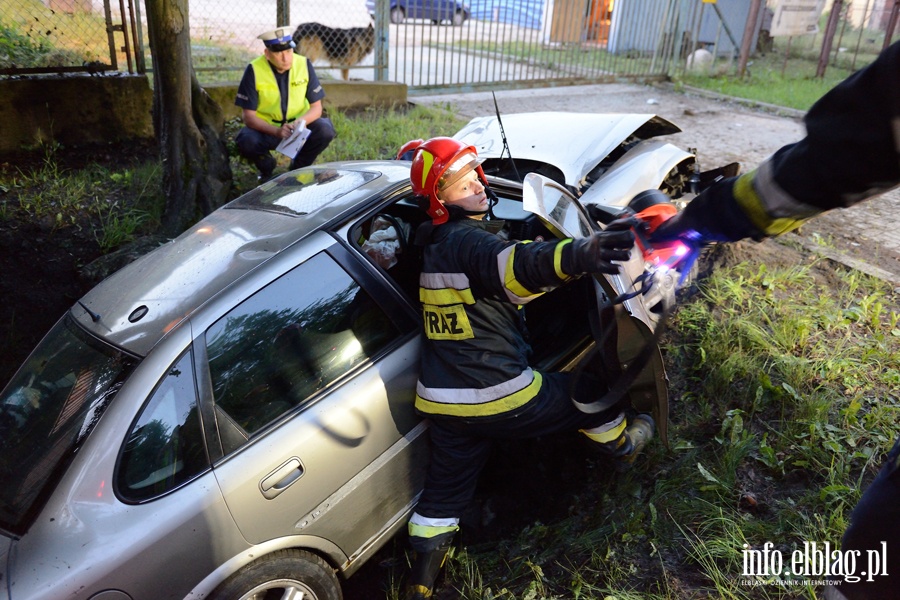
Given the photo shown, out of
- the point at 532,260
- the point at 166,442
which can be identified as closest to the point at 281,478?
the point at 166,442

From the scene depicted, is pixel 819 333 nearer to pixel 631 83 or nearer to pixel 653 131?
pixel 653 131

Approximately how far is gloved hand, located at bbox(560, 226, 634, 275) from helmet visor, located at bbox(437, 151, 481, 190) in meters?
0.59

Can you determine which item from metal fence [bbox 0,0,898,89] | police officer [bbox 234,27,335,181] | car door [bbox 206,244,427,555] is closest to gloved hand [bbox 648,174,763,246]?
car door [bbox 206,244,427,555]

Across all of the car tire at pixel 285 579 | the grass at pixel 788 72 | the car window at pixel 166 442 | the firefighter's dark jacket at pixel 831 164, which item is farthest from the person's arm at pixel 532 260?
the grass at pixel 788 72

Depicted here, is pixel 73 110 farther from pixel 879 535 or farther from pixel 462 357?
pixel 879 535

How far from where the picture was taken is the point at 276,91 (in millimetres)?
5500

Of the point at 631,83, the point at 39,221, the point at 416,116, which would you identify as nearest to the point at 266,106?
the point at 39,221

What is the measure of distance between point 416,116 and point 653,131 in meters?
3.70

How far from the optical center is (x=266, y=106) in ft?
18.1

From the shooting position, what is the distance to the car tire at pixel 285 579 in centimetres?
218

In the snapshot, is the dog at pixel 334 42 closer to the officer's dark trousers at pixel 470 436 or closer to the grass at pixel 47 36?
the grass at pixel 47 36

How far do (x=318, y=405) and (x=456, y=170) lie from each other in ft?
3.41

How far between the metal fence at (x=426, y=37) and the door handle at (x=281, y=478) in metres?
5.39

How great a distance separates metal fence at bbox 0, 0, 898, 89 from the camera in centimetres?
605
